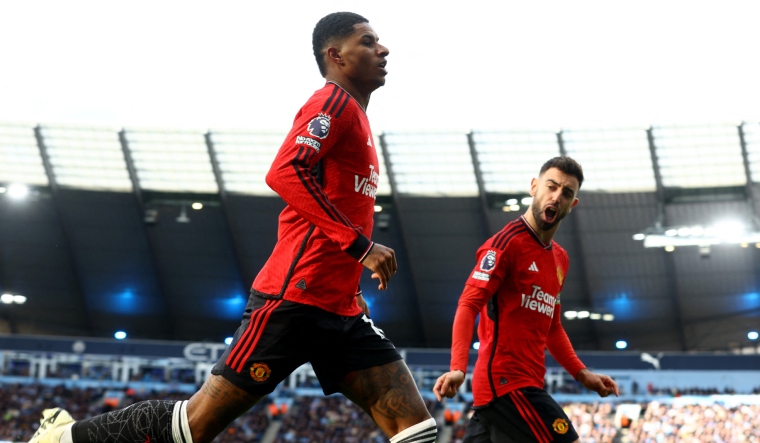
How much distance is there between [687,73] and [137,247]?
22.1m

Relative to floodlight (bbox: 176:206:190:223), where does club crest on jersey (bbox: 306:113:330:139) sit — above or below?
below

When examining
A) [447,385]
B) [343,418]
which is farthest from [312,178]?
[343,418]

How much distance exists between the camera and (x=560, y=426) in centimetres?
457

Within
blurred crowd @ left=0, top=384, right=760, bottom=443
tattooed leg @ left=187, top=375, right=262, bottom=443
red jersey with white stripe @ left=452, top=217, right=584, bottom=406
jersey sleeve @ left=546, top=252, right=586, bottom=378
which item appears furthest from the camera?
blurred crowd @ left=0, top=384, right=760, bottom=443

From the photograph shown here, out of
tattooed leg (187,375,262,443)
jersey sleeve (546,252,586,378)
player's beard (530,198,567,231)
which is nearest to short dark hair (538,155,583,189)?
player's beard (530,198,567,231)

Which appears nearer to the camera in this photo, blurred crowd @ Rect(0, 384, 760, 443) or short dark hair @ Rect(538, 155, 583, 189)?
short dark hair @ Rect(538, 155, 583, 189)

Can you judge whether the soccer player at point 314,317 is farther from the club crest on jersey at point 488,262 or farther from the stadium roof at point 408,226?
the stadium roof at point 408,226

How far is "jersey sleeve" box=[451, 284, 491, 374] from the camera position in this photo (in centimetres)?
439

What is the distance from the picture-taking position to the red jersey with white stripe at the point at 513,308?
185 inches

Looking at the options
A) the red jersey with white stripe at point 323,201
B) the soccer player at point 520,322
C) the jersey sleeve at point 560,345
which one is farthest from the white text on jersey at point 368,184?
the jersey sleeve at point 560,345

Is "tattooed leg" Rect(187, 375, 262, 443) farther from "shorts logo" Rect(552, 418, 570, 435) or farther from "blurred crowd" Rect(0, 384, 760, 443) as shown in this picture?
"blurred crowd" Rect(0, 384, 760, 443)

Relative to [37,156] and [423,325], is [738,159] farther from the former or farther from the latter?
[37,156]

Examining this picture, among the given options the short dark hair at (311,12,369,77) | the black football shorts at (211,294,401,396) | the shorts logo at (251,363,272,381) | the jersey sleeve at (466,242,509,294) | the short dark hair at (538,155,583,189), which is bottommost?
the shorts logo at (251,363,272,381)

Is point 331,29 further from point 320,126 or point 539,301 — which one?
point 539,301
